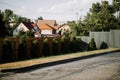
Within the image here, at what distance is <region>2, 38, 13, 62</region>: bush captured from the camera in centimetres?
2081

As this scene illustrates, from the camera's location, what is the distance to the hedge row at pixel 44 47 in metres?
21.2

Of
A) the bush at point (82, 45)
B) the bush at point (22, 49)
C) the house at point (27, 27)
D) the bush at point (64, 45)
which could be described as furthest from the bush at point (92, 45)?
Answer: the house at point (27, 27)

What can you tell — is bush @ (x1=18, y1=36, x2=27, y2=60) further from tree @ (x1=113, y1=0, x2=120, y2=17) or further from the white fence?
tree @ (x1=113, y1=0, x2=120, y2=17)

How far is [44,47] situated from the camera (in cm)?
2738

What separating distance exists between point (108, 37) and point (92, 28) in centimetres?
1162

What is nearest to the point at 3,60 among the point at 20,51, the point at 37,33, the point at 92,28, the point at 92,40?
the point at 20,51

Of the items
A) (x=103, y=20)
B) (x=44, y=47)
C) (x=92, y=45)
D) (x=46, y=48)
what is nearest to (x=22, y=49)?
(x=44, y=47)

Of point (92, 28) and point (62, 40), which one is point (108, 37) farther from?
point (92, 28)

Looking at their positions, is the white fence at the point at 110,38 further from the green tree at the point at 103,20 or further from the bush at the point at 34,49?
the bush at the point at 34,49

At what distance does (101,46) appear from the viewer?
36.3 metres

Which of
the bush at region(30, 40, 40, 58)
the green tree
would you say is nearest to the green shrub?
the bush at region(30, 40, 40, 58)

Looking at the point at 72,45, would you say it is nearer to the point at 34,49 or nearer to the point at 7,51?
the point at 34,49

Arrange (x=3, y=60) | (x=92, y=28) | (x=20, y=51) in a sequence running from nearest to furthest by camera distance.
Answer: (x=3, y=60), (x=20, y=51), (x=92, y=28)

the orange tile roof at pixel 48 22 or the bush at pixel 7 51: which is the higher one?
the orange tile roof at pixel 48 22
